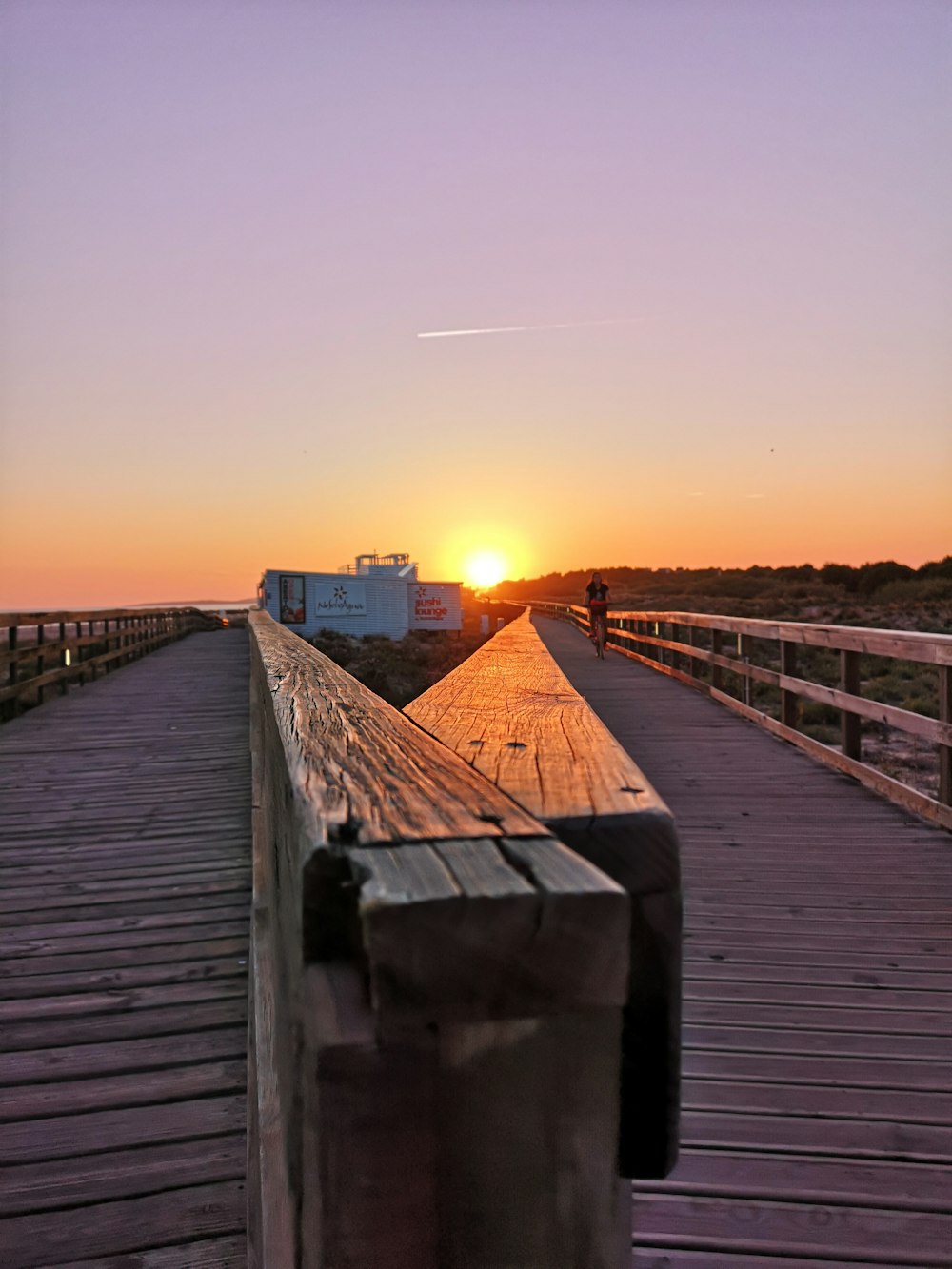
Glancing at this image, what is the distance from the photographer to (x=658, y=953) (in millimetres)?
727

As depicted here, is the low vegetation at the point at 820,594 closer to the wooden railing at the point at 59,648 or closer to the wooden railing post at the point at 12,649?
the wooden railing at the point at 59,648

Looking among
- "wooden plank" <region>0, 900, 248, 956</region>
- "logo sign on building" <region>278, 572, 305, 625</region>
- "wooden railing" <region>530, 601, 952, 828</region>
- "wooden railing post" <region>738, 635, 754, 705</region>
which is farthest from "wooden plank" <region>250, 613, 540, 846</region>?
"logo sign on building" <region>278, 572, 305, 625</region>

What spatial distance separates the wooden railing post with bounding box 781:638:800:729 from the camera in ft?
25.2

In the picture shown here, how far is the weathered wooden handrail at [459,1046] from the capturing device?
582mm

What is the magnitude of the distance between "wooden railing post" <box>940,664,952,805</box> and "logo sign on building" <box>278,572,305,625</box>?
38469 millimetres

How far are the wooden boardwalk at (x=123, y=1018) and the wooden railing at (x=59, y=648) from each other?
3411 millimetres

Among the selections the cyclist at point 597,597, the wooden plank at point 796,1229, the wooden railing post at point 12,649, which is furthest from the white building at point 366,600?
the wooden plank at point 796,1229

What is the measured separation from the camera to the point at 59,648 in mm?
11461

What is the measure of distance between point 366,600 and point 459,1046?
4575cm

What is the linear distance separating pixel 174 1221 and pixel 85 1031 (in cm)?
99

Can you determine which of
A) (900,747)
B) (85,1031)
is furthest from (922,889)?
(900,747)

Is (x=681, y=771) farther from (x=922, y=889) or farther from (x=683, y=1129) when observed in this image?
(x=683, y=1129)

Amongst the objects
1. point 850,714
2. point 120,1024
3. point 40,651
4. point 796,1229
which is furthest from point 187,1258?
point 40,651

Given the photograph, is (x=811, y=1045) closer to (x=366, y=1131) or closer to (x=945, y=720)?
(x=366, y=1131)
